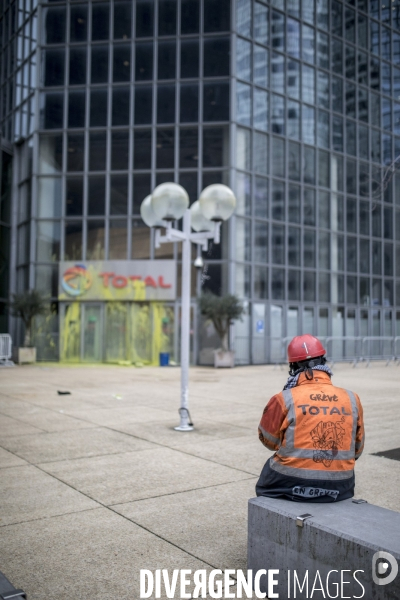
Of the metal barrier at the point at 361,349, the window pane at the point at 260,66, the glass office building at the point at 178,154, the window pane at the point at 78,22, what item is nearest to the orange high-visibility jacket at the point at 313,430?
the glass office building at the point at 178,154

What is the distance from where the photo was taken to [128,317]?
92.1 feet

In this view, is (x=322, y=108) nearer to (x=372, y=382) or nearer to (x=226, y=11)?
(x=226, y=11)

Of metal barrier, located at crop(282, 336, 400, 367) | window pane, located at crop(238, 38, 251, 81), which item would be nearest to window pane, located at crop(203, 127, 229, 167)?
window pane, located at crop(238, 38, 251, 81)

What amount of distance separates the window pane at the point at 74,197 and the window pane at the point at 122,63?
558 cm

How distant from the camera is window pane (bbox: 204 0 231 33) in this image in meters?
28.5

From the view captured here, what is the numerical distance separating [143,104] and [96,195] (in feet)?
17.0

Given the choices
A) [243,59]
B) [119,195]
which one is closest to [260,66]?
[243,59]

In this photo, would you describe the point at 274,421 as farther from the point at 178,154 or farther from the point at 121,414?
the point at 178,154

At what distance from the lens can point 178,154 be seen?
28.7 m

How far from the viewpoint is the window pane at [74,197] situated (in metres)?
29.0

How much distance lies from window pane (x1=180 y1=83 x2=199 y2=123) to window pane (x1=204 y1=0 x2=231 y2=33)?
9.74 feet

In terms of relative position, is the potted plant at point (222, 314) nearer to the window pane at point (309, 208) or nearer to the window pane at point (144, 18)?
the window pane at point (309, 208)

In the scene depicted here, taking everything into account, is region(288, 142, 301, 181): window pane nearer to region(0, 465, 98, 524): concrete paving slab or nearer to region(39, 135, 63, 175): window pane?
region(39, 135, 63, 175): window pane

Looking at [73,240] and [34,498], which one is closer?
[34,498]
